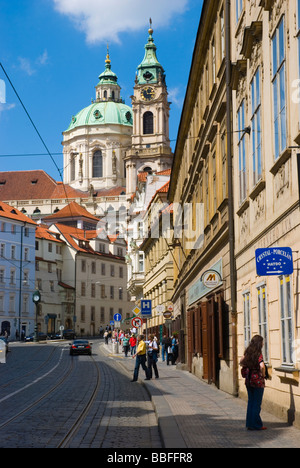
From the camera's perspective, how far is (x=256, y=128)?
14.3 metres

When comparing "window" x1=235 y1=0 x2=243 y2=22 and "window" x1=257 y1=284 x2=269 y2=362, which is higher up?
"window" x1=235 y1=0 x2=243 y2=22

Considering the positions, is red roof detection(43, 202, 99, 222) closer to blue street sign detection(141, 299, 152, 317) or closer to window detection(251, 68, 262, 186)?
blue street sign detection(141, 299, 152, 317)

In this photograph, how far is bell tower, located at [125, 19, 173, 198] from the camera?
4860 inches

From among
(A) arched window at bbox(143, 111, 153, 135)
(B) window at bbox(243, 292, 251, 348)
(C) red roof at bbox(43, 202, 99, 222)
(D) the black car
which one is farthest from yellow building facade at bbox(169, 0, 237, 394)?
(A) arched window at bbox(143, 111, 153, 135)

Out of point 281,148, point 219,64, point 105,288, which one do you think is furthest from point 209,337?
point 105,288

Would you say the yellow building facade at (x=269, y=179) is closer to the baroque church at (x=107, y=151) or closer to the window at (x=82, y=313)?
the window at (x=82, y=313)

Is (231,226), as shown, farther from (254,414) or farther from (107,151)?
(107,151)

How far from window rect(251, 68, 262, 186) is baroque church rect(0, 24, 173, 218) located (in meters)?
108

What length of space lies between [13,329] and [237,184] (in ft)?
247

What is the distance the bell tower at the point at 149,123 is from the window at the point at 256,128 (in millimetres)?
108063

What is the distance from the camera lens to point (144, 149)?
124188 millimetres

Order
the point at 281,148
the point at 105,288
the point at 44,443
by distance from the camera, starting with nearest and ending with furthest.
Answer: the point at 44,443 < the point at 281,148 < the point at 105,288

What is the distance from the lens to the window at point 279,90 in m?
11.6
